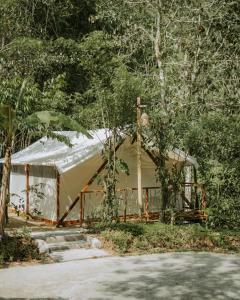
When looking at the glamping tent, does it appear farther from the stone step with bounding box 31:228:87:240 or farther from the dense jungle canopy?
the dense jungle canopy

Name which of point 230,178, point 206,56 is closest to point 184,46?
point 206,56

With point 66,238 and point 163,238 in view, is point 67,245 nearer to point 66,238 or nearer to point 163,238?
point 66,238

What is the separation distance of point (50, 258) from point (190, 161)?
7005 mm

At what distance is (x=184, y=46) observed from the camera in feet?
63.1

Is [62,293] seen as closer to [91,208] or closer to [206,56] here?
[91,208]

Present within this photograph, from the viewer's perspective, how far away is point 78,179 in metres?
16.1

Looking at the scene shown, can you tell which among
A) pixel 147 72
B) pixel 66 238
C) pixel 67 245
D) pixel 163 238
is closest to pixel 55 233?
pixel 66 238

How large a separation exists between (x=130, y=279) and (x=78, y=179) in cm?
683

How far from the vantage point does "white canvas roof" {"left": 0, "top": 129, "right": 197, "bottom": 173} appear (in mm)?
15113

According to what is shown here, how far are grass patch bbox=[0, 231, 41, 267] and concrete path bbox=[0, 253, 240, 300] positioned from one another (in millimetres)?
617

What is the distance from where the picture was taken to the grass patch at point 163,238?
1249 centimetres

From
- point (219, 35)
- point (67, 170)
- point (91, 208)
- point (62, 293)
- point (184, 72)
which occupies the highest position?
point (219, 35)

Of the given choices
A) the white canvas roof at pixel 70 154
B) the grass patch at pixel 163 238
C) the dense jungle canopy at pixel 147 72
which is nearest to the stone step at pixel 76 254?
the grass patch at pixel 163 238

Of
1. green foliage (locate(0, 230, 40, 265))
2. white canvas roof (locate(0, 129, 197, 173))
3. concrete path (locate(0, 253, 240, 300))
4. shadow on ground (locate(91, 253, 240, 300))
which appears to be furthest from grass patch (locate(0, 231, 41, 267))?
white canvas roof (locate(0, 129, 197, 173))
